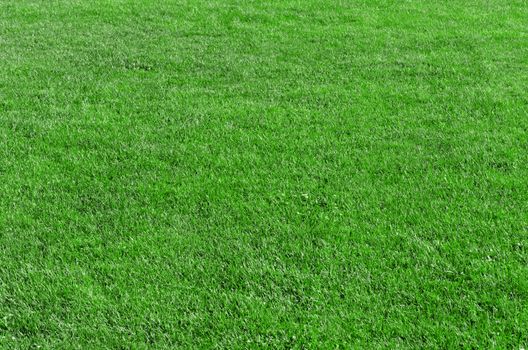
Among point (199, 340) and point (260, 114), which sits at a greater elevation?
point (260, 114)

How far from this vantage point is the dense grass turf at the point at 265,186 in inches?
165

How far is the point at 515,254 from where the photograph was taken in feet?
15.3

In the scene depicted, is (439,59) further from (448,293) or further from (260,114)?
(448,293)

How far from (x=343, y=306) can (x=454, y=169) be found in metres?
1.95

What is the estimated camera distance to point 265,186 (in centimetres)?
555

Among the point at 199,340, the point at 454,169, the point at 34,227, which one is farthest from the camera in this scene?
the point at 454,169

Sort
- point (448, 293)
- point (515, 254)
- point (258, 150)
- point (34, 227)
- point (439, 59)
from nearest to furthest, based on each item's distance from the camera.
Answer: point (448, 293) < point (515, 254) < point (34, 227) < point (258, 150) < point (439, 59)

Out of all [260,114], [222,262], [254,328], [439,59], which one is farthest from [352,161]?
[439,59]

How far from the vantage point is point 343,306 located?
168 inches

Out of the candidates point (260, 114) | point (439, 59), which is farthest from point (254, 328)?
point (439, 59)

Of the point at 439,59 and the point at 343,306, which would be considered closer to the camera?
the point at 343,306

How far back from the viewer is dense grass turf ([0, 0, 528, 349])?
4.20m

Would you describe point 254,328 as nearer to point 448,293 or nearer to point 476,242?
point 448,293

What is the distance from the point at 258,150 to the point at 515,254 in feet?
7.55
